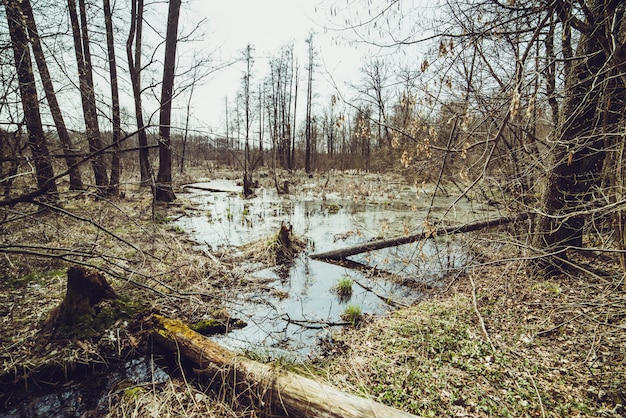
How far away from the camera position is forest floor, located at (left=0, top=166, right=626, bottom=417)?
2811mm

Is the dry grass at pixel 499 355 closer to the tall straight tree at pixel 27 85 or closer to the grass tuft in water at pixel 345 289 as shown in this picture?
the grass tuft in water at pixel 345 289

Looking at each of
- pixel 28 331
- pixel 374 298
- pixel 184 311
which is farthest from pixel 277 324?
pixel 28 331

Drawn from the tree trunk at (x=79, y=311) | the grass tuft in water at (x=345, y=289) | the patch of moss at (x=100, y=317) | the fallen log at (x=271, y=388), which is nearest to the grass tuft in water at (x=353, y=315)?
the grass tuft in water at (x=345, y=289)

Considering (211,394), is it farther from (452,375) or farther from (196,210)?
(196,210)

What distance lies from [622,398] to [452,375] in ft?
4.36

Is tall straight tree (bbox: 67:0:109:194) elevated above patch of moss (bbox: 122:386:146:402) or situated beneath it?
elevated above

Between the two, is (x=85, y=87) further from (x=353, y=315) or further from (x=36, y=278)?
(x=353, y=315)

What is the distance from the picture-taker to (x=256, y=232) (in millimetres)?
9031

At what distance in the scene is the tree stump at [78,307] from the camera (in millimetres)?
3674

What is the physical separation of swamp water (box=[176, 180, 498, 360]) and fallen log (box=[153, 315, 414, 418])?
55cm

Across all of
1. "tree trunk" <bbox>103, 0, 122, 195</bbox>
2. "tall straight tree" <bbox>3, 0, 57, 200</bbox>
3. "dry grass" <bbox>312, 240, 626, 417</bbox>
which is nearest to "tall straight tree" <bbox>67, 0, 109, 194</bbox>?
"tree trunk" <bbox>103, 0, 122, 195</bbox>

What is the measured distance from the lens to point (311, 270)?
21.8 feet

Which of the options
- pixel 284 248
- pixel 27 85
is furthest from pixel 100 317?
pixel 284 248

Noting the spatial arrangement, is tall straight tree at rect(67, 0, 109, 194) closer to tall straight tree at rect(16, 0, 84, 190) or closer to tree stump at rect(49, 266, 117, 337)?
tall straight tree at rect(16, 0, 84, 190)
